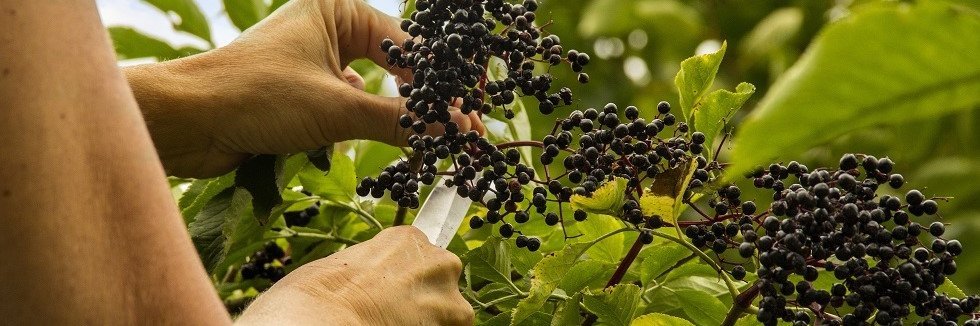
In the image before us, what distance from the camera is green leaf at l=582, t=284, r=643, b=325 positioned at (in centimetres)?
92

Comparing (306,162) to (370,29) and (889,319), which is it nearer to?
(370,29)

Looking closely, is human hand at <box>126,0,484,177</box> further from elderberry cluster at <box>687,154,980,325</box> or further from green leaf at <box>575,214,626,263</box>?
elderberry cluster at <box>687,154,980,325</box>

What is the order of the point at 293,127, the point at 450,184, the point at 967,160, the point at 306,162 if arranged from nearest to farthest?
the point at 450,184 → the point at 293,127 → the point at 306,162 → the point at 967,160

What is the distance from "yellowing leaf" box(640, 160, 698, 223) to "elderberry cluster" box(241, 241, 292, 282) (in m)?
0.65

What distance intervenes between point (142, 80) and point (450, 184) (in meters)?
0.43

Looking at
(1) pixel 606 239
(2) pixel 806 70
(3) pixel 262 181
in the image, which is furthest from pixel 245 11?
(2) pixel 806 70

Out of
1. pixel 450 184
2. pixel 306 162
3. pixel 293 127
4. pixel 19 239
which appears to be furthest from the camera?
pixel 306 162

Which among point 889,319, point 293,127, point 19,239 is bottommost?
point 19,239

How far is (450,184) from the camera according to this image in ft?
3.29

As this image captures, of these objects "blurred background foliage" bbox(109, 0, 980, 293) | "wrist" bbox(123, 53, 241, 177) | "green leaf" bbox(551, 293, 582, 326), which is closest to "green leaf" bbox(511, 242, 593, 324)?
"green leaf" bbox(551, 293, 582, 326)

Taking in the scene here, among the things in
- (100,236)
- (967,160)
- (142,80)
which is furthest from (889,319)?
(967,160)

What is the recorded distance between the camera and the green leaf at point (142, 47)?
1.56 meters

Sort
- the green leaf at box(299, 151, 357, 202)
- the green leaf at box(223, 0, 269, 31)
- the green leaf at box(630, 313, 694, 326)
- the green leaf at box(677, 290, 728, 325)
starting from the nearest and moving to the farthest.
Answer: the green leaf at box(630, 313, 694, 326) → the green leaf at box(677, 290, 728, 325) → the green leaf at box(299, 151, 357, 202) → the green leaf at box(223, 0, 269, 31)

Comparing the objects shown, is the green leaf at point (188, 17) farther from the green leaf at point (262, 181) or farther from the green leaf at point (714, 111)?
the green leaf at point (714, 111)
